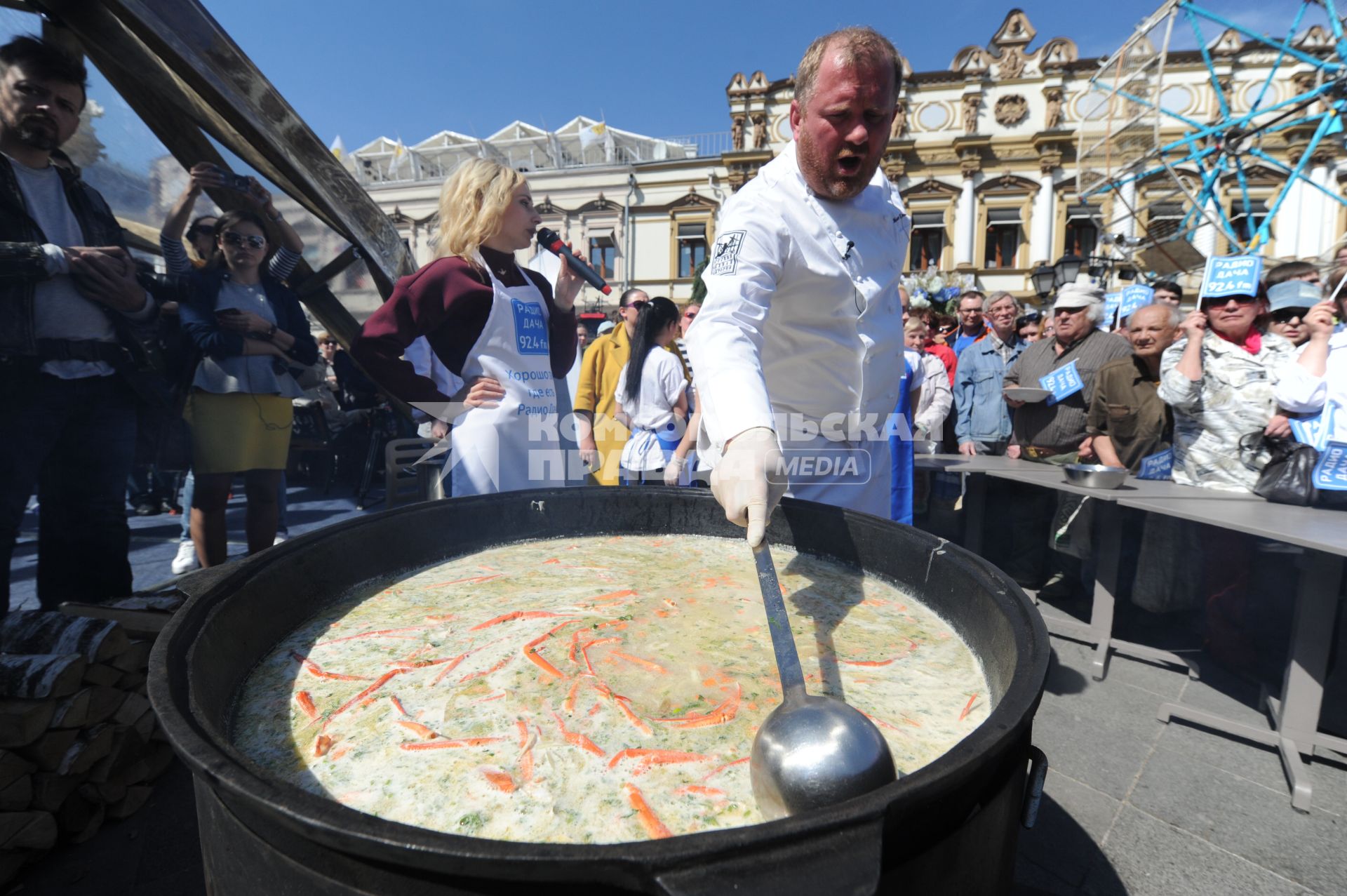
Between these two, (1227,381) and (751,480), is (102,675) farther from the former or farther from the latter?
(1227,381)

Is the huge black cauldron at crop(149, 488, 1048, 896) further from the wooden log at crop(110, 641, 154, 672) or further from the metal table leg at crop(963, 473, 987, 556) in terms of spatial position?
the metal table leg at crop(963, 473, 987, 556)

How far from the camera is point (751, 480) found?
3.42 feet

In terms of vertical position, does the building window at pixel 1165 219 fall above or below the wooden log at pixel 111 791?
above

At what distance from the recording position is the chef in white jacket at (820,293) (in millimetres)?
1321

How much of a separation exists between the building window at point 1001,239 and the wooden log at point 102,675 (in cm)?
2451

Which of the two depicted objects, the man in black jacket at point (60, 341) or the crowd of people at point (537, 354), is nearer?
the crowd of people at point (537, 354)

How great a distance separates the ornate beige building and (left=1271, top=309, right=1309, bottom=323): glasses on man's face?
51.8 feet

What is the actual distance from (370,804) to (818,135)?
159 centimetres

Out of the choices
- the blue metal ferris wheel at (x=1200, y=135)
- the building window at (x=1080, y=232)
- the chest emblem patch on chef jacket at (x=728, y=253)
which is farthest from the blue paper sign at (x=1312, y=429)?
the building window at (x=1080, y=232)

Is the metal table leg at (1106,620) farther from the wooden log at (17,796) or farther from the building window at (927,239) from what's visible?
the building window at (927,239)

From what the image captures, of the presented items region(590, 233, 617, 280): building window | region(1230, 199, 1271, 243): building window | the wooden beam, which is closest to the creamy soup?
the wooden beam

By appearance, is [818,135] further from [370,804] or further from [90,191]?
[90,191]

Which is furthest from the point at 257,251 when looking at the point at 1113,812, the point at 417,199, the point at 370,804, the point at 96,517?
the point at 417,199

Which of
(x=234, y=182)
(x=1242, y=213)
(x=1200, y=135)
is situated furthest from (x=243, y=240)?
(x=1242, y=213)
